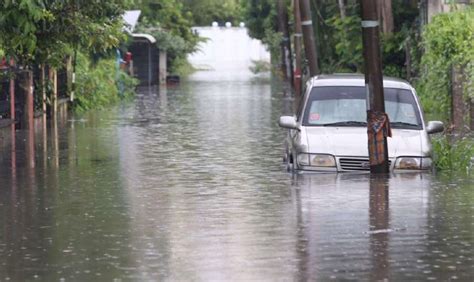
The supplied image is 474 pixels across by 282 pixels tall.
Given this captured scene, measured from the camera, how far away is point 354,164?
683 inches

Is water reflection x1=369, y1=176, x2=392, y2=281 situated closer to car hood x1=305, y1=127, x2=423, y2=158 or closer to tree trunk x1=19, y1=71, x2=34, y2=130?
car hood x1=305, y1=127, x2=423, y2=158

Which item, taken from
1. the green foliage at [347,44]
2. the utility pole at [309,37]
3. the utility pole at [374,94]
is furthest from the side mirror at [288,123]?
the green foliage at [347,44]

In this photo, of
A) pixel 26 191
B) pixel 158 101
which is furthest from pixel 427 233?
pixel 158 101

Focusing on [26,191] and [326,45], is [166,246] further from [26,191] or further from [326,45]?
[326,45]

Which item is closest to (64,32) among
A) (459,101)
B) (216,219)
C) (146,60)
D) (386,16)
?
(459,101)

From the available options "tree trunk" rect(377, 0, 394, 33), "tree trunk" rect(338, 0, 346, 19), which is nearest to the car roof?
"tree trunk" rect(377, 0, 394, 33)

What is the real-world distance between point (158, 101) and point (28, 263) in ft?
122

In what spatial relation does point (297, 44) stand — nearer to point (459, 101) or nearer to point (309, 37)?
point (309, 37)

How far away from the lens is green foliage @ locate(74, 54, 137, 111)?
3988 centimetres

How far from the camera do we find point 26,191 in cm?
1612

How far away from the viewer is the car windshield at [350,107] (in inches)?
713

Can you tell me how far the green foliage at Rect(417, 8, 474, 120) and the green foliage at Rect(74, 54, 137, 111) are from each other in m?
13.6

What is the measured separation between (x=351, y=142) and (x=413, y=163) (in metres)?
0.90

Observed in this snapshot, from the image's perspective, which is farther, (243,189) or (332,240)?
(243,189)
